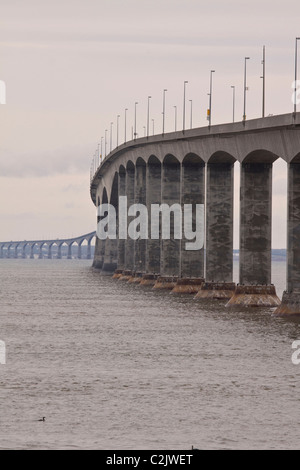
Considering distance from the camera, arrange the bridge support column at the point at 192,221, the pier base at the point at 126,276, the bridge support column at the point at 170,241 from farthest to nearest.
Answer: the pier base at the point at 126,276
the bridge support column at the point at 170,241
the bridge support column at the point at 192,221

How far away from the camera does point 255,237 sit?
78.6 metres

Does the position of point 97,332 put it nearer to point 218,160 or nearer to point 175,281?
point 218,160

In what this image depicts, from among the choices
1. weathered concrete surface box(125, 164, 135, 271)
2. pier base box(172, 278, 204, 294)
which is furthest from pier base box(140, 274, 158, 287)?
weathered concrete surface box(125, 164, 135, 271)

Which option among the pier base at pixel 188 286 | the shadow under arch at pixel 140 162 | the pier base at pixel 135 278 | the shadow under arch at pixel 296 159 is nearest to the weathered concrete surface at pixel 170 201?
the pier base at pixel 188 286

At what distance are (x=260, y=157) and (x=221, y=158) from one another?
35.3 feet

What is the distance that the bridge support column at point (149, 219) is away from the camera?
390ft

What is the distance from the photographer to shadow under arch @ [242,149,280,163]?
7575 centimetres

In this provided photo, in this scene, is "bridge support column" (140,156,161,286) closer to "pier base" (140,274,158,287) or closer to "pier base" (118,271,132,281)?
"pier base" (140,274,158,287)

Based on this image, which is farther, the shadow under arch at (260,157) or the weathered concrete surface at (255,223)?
the weathered concrete surface at (255,223)

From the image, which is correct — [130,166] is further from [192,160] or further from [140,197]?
[192,160]

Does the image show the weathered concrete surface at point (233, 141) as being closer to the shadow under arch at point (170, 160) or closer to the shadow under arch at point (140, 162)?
the shadow under arch at point (170, 160)

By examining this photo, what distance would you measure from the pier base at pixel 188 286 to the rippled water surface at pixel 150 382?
2894cm

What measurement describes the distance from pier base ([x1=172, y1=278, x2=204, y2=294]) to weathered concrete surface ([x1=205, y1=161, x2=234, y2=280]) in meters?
9.78

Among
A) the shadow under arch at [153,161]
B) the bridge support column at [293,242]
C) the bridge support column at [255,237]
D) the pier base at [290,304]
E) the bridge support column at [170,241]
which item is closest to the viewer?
the pier base at [290,304]
